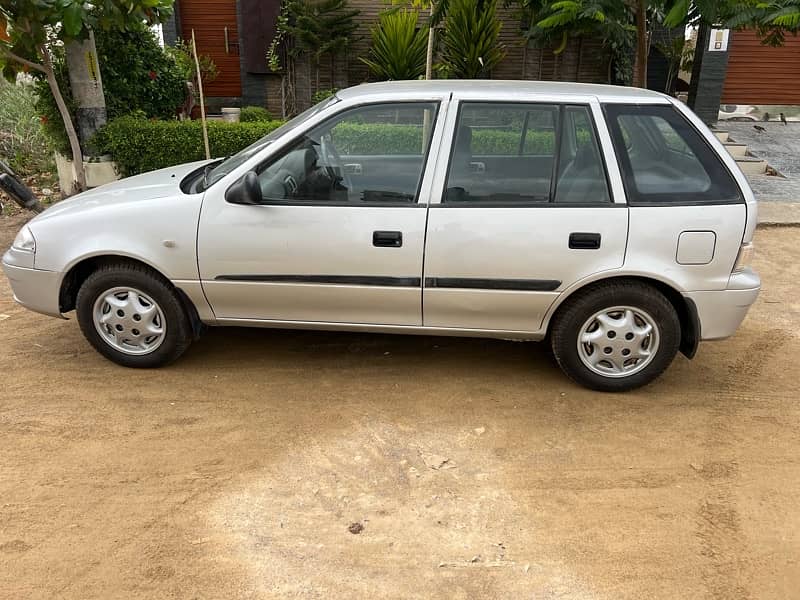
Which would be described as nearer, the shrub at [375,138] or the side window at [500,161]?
the side window at [500,161]

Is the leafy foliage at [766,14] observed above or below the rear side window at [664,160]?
above

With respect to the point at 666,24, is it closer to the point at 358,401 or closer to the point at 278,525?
the point at 358,401

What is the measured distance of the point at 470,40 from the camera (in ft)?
34.4

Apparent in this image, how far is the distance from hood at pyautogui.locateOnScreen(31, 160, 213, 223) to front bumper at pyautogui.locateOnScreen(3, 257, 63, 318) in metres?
0.34

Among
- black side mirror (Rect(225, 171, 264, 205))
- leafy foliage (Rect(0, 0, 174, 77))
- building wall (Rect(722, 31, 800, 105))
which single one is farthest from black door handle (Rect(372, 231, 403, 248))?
building wall (Rect(722, 31, 800, 105))

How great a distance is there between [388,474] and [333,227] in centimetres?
138

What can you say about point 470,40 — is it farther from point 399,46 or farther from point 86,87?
point 86,87

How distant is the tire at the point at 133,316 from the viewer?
397cm

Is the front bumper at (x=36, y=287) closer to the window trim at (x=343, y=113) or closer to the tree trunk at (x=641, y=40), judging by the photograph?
the window trim at (x=343, y=113)

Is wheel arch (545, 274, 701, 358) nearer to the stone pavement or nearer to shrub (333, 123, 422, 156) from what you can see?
shrub (333, 123, 422, 156)

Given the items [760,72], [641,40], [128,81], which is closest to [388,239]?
[641,40]

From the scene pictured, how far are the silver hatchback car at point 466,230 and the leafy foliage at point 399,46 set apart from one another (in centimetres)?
712

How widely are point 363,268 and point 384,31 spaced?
26.3 feet

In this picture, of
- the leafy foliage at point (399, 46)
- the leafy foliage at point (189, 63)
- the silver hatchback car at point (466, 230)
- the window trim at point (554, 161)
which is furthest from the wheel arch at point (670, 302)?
the leafy foliage at point (189, 63)
